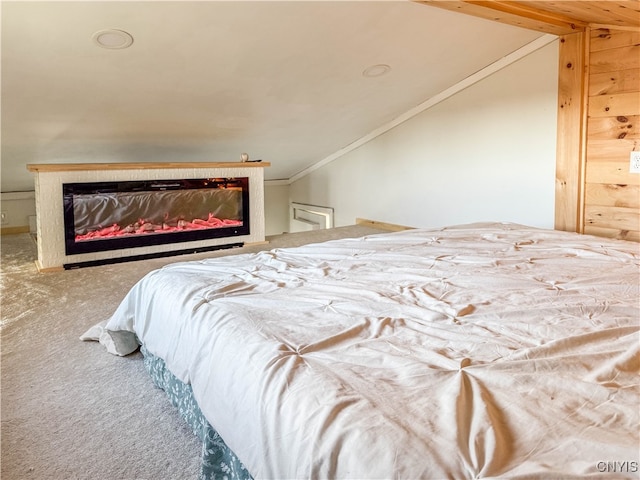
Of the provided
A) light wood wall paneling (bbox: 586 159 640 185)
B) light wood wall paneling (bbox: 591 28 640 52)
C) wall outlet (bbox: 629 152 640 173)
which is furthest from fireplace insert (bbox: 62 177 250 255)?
wall outlet (bbox: 629 152 640 173)

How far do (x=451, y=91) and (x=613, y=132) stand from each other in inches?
67.2

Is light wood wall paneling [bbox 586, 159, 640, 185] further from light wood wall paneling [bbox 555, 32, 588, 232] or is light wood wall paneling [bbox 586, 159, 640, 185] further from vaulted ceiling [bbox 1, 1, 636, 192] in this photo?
vaulted ceiling [bbox 1, 1, 636, 192]

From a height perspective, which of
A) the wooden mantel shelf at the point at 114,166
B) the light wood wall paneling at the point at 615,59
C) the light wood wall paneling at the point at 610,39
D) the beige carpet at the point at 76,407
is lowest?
the beige carpet at the point at 76,407

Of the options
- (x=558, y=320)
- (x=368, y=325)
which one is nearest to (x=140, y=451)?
(x=368, y=325)

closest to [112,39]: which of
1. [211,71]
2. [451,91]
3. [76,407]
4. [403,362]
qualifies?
[211,71]

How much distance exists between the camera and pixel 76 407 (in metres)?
1.76

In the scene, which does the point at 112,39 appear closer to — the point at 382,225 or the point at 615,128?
the point at 615,128

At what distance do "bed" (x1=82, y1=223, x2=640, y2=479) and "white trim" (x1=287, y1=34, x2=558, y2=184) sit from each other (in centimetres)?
242

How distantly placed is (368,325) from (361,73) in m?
3.10

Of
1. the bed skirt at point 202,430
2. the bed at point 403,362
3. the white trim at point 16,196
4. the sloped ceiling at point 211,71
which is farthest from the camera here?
the white trim at point 16,196

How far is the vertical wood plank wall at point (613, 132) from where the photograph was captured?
119 inches

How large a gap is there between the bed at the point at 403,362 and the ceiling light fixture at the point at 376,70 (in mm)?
2309

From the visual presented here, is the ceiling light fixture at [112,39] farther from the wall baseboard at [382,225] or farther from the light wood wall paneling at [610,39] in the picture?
the wall baseboard at [382,225]

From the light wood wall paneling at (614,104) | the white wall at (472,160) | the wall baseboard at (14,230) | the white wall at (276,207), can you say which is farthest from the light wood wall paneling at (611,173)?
the wall baseboard at (14,230)
